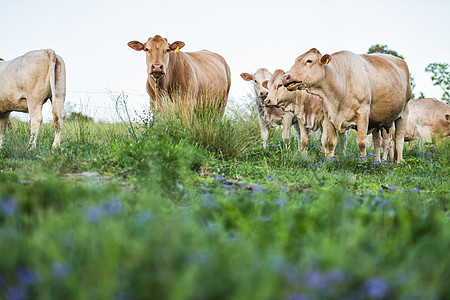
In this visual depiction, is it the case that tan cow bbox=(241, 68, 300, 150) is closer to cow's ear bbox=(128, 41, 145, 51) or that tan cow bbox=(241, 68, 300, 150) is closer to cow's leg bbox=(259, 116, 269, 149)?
cow's leg bbox=(259, 116, 269, 149)

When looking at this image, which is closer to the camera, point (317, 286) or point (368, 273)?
point (317, 286)

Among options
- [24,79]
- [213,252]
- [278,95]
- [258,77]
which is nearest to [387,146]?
[278,95]

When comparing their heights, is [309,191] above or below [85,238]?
below

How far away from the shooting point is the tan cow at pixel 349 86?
24.0 ft

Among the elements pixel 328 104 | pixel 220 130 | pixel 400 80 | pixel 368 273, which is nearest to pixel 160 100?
pixel 220 130

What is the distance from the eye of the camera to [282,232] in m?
1.92

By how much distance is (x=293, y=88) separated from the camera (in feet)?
24.1

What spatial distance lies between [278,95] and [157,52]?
3110 mm

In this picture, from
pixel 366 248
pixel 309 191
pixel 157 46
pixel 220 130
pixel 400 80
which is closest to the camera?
pixel 366 248

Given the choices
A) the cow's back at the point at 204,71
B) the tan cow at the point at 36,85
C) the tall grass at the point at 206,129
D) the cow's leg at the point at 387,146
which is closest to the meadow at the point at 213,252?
the tall grass at the point at 206,129

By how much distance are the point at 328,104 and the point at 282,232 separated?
600 centimetres

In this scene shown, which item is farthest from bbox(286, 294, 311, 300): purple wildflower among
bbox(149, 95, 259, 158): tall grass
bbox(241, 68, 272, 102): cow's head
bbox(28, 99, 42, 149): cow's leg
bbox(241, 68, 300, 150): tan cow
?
bbox(241, 68, 272, 102): cow's head

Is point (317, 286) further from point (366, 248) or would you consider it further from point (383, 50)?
point (383, 50)

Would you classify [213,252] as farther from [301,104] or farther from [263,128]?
[263,128]
